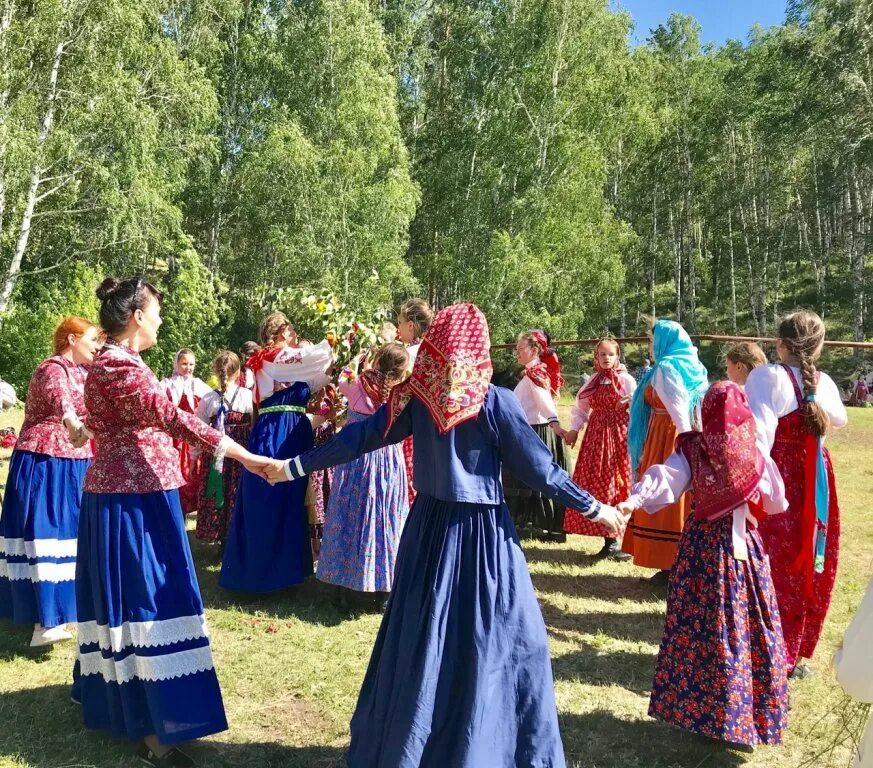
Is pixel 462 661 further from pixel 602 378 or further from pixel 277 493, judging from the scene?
pixel 602 378

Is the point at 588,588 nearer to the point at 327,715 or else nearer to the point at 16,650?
the point at 327,715

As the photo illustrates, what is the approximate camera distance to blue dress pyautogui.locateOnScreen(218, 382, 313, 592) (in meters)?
5.41

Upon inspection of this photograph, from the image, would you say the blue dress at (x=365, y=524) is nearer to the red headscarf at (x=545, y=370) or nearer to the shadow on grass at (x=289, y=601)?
the shadow on grass at (x=289, y=601)

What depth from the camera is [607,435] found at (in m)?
6.88

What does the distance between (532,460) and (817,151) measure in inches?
1259

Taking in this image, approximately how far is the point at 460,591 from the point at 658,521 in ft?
10.4

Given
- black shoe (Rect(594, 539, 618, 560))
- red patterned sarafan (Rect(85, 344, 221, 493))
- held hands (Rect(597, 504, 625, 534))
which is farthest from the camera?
black shoe (Rect(594, 539, 618, 560))

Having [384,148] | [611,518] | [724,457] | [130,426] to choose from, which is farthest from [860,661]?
[384,148]

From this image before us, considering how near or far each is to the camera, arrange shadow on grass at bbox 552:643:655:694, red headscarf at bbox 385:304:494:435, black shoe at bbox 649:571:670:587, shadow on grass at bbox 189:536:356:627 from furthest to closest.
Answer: black shoe at bbox 649:571:670:587 < shadow on grass at bbox 189:536:356:627 < shadow on grass at bbox 552:643:655:694 < red headscarf at bbox 385:304:494:435

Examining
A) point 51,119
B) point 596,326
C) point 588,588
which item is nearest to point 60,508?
point 588,588

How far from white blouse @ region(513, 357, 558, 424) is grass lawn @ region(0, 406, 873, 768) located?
1.35m

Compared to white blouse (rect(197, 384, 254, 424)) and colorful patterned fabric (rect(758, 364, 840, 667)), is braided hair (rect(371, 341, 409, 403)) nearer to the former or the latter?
colorful patterned fabric (rect(758, 364, 840, 667))

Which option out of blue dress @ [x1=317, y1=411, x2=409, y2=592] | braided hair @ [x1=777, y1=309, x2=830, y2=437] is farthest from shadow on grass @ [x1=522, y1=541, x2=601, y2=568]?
braided hair @ [x1=777, y1=309, x2=830, y2=437]

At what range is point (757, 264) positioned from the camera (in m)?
31.2
